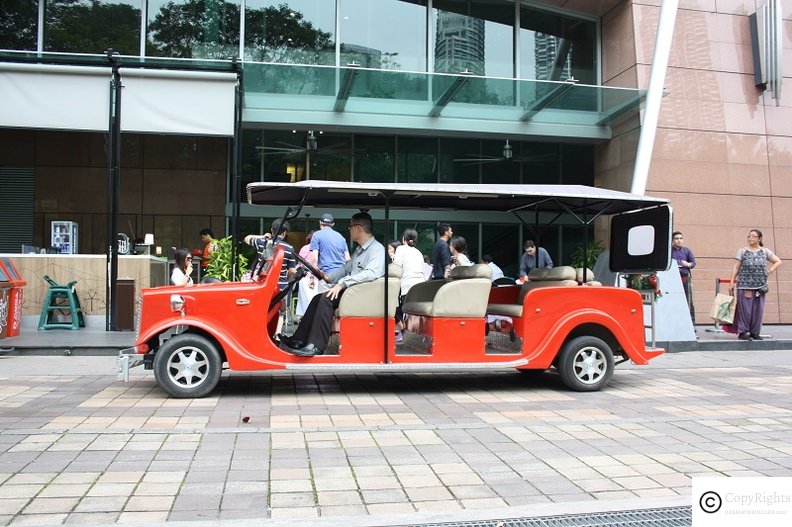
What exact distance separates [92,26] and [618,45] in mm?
12549

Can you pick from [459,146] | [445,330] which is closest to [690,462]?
[445,330]

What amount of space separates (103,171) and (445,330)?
13265mm

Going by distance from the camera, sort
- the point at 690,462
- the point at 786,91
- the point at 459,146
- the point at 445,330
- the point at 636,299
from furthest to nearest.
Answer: the point at 459,146, the point at 786,91, the point at 636,299, the point at 445,330, the point at 690,462

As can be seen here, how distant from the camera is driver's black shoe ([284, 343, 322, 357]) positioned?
6898 mm

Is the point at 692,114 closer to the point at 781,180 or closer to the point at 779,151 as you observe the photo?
the point at 779,151

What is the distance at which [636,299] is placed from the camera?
302 inches

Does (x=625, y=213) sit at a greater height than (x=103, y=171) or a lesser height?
lesser

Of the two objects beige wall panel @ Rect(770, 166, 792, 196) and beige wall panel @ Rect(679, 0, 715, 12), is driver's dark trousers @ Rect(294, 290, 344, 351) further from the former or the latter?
beige wall panel @ Rect(770, 166, 792, 196)

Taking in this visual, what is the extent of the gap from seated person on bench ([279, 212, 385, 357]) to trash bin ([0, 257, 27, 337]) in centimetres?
658

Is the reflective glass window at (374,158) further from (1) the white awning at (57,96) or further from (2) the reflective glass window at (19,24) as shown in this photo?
(2) the reflective glass window at (19,24)

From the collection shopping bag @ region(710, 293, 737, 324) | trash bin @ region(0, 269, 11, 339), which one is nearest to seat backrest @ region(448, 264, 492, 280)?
shopping bag @ region(710, 293, 737, 324)

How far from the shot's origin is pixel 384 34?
17000mm

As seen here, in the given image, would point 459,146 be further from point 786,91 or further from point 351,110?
point 786,91

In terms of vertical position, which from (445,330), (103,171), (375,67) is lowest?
(445,330)
